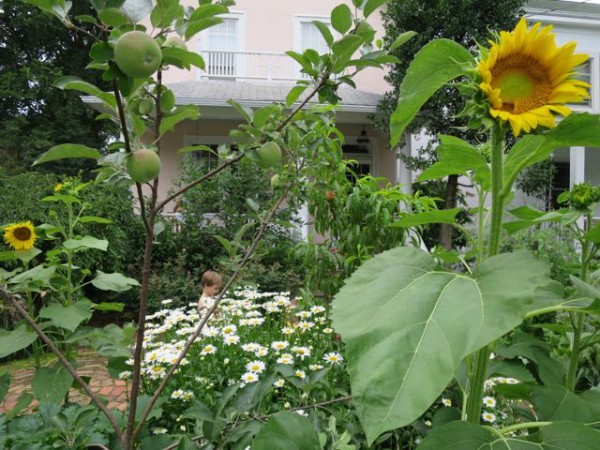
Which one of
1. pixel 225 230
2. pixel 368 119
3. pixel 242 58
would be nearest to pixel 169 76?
pixel 242 58

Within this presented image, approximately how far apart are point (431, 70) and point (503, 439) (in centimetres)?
51

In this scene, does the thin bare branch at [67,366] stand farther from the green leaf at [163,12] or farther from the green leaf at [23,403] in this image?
the green leaf at [163,12]

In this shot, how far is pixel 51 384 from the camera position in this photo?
3.57ft

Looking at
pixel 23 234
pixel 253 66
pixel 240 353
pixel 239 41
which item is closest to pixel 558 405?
pixel 240 353

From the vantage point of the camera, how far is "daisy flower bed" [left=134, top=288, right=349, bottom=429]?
4.16 feet

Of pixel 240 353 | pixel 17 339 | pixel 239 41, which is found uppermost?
pixel 239 41

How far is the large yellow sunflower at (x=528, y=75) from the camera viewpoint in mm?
620

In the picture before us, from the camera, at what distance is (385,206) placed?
2.45 meters

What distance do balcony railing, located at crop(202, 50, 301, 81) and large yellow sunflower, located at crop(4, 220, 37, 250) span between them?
8.41 meters

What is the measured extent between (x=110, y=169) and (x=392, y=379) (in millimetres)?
568

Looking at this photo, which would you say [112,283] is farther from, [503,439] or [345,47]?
[503,439]

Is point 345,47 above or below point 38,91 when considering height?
below

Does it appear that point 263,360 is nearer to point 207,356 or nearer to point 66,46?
point 207,356

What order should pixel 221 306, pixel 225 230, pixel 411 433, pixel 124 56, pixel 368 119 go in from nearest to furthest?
pixel 124 56
pixel 411 433
pixel 221 306
pixel 225 230
pixel 368 119
